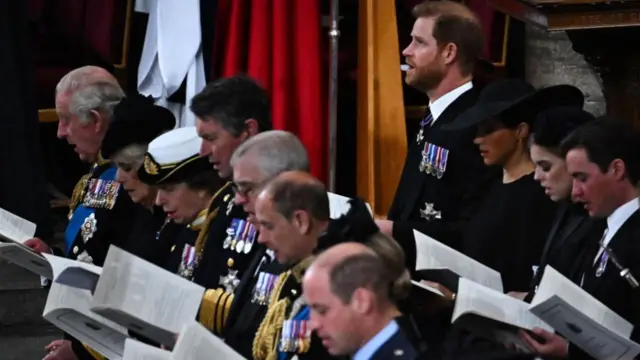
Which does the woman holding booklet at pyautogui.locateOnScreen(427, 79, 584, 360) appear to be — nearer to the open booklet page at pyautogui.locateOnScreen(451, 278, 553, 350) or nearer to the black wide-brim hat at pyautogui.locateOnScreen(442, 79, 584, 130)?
the black wide-brim hat at pyautogui.locateOnScreen(442, 79, 584, 130)

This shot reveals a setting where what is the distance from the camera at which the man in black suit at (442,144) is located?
4.16 metres

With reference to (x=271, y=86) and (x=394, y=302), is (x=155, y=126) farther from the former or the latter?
(x=394, y=302)

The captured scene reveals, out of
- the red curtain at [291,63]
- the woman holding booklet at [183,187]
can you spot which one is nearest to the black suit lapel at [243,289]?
the woman holding booklet at [183,187]

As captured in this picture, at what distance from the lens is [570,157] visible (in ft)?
11.6

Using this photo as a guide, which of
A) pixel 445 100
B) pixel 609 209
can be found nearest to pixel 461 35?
pixel 445 100

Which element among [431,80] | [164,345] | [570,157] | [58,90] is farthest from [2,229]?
[570,157]

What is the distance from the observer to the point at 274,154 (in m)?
3.70

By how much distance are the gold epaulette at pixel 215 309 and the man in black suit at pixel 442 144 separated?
533 millimetres

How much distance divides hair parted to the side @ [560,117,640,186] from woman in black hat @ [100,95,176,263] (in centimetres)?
143

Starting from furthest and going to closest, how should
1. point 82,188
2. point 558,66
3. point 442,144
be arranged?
point 558,66
point 82,188
point 442,144

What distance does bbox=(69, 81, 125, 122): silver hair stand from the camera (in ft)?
15.4

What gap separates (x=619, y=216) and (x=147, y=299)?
3.72ft

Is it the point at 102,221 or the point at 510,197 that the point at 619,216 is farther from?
the point at 102,221

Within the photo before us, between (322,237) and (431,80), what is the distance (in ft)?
3.89
